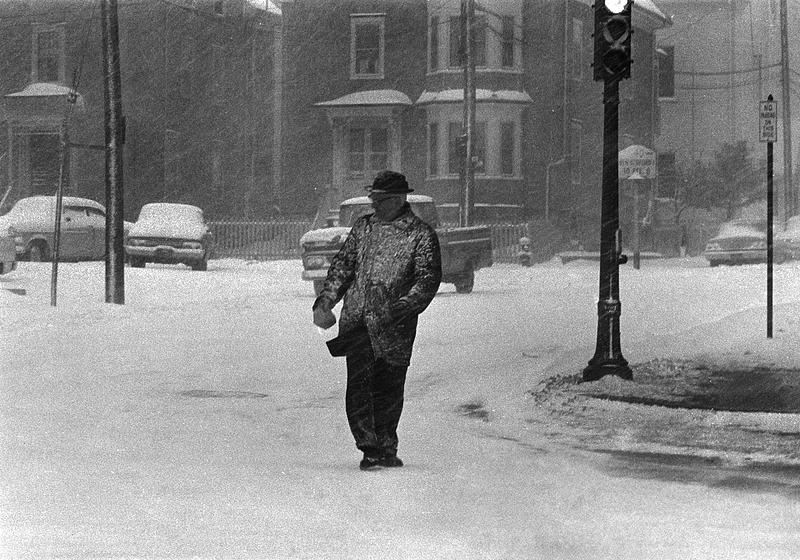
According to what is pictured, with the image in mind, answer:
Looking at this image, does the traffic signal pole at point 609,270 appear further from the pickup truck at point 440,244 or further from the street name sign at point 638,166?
the street name sign at point 638,166

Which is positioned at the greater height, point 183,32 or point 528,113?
point 183,32

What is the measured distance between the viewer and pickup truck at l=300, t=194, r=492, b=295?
23359 mm

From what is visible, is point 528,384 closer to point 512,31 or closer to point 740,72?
point 512,31

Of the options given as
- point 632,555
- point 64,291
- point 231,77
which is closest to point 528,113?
point 231,77

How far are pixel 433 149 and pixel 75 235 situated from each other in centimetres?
1343

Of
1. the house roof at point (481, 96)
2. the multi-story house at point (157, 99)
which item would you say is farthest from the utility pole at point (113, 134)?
the multi-story house at point (157, 99)

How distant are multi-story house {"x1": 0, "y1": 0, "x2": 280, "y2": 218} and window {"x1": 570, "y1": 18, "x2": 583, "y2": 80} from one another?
9.00m

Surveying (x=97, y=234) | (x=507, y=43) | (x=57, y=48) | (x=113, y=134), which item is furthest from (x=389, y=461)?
(x=57, y=48)

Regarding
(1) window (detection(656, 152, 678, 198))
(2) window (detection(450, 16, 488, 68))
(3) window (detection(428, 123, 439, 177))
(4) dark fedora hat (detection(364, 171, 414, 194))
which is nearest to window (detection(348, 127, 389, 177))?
(3) window (detection(428, 123, 439, 177))

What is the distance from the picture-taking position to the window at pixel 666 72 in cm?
4928

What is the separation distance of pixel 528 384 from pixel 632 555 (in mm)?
6832

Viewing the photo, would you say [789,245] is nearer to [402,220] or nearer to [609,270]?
[609,270]

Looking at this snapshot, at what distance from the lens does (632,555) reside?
6.55 metres

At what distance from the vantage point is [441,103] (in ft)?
133
